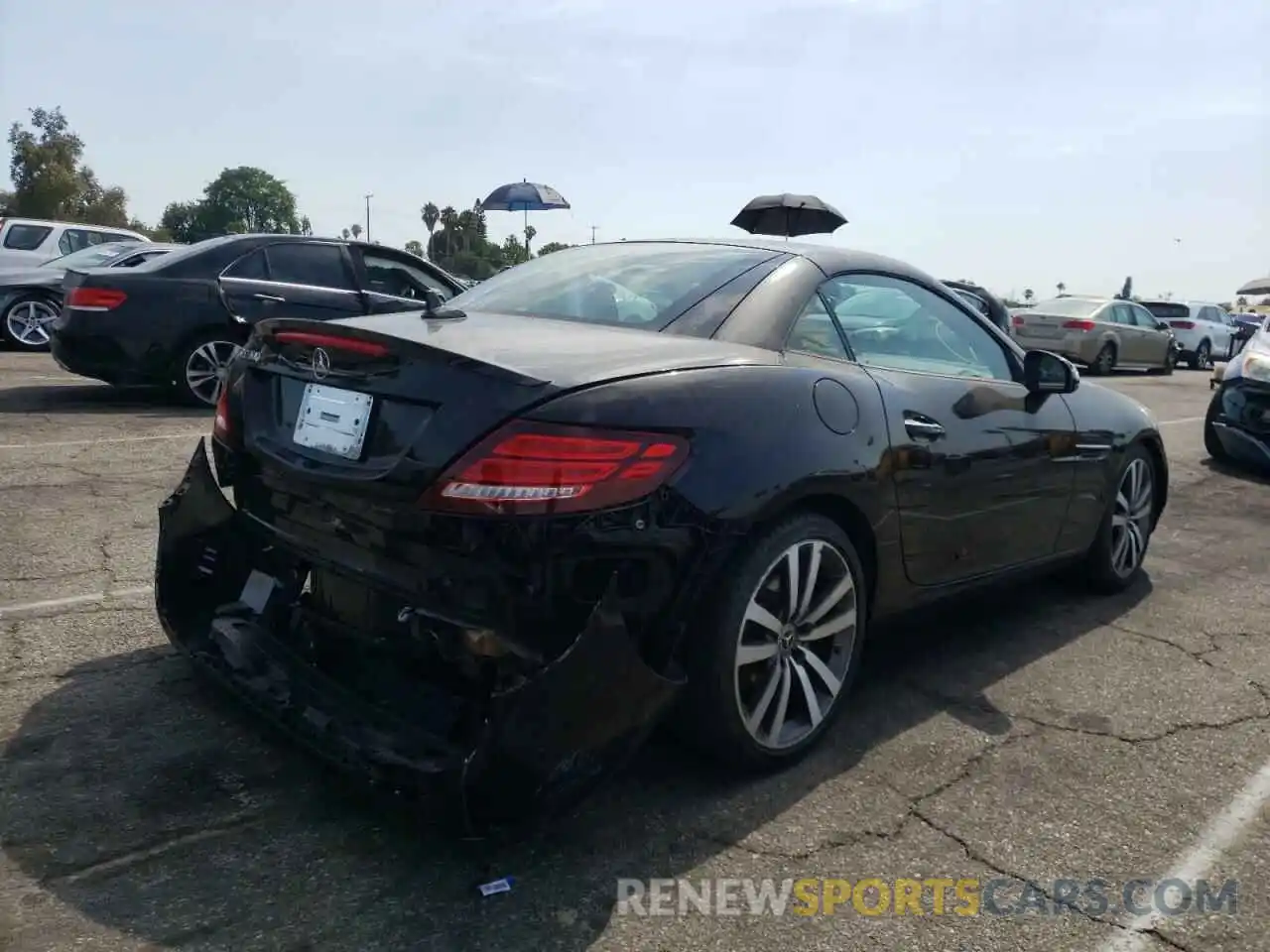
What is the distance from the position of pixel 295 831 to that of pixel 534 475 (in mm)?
1035

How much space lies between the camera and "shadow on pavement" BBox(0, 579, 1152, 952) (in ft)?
7.18

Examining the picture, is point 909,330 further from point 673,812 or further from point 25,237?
point 25,237

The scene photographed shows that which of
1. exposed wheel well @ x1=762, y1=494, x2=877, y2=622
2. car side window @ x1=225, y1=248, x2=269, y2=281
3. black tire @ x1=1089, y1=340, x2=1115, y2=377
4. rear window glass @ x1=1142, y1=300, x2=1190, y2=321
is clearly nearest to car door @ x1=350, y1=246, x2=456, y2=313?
car side window @ x1=225, y1=248, x2=269, y2=281

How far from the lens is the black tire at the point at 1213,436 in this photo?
29.0 ft

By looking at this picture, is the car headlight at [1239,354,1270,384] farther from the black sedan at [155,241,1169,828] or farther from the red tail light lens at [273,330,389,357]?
the red tail light lens at [273,330,389,357]

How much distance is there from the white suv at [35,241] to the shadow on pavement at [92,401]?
527 centimetres

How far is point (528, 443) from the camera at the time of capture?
2.35m

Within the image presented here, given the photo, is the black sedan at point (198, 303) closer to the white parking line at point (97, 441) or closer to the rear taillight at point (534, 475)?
the white parking line at point (97, 441)

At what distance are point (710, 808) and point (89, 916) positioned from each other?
1.43m

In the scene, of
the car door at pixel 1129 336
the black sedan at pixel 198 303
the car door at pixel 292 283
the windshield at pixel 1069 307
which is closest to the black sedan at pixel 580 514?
the black sedan at pixel 198 303

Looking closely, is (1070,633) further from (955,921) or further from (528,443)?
(528,443)

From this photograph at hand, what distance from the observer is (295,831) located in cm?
250

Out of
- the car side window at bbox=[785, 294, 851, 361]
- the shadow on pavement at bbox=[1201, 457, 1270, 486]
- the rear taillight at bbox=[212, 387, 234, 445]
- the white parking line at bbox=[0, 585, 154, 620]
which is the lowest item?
the white parking line at bbox=[0, 585, 154, 620]

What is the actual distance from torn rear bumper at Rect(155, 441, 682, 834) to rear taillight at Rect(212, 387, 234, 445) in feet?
0.76
